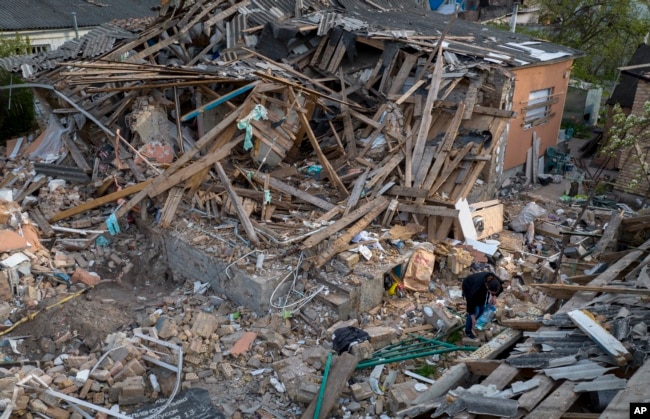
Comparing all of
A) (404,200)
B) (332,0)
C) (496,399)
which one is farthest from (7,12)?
(496,399)

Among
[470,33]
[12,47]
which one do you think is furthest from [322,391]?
[12,47]

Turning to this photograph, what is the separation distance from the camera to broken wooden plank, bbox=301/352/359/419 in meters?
6.73

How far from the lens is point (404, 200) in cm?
1052

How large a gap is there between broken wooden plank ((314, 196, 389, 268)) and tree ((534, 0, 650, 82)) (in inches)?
632

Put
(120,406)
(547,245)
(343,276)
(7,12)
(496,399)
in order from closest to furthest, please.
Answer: (496,399) < (120,406) < (343,276) < (547,245) < (7,12)

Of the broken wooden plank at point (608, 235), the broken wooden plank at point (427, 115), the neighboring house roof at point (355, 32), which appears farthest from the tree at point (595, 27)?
the broken wooden plank at point (608, 235)

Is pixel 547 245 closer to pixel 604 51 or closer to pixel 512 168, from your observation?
pixel 512 168

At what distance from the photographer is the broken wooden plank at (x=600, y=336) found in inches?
182

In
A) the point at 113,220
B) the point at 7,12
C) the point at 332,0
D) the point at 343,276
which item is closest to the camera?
the point at 343,276

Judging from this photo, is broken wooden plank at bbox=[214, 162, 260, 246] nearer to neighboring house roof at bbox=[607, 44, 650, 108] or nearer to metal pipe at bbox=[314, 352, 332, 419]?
metal pipe at bbox=[314, 352, 332, 419]

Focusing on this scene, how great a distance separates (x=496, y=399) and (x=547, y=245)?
7.62m

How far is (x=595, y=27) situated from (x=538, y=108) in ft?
35.8

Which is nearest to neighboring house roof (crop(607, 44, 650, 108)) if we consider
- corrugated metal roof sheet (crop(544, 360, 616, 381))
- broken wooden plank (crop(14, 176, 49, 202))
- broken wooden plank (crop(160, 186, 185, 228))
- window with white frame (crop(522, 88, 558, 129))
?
window with white frame (crop(522, 88, 558, 129))

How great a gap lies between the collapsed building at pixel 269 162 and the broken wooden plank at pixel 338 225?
0.04 m
